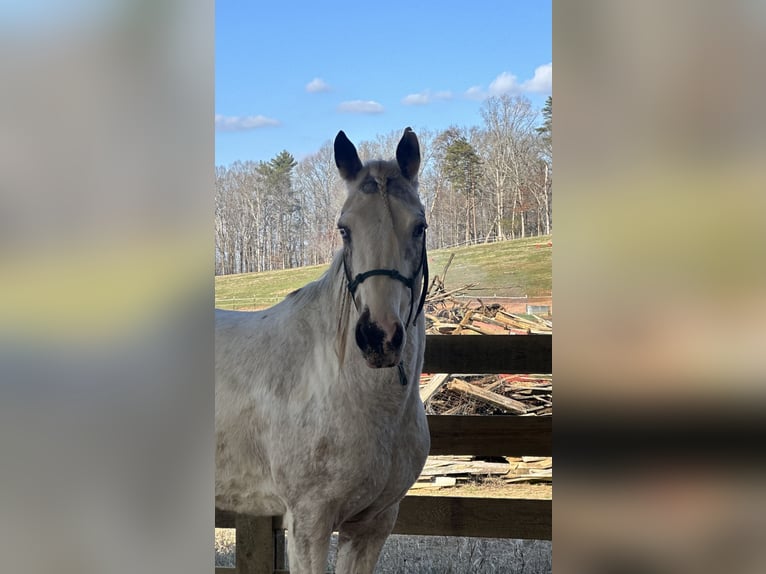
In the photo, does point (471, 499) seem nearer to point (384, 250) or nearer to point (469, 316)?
point (384, 250)

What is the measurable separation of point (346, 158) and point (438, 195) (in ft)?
6.18

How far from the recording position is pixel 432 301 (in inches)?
114

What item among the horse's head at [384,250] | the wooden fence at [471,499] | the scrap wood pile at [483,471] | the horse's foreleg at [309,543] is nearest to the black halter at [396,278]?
the horse's head at [384,250]

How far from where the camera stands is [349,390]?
43.7 inches

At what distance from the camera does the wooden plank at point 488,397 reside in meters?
2.88

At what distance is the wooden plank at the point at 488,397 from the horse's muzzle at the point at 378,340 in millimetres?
1901

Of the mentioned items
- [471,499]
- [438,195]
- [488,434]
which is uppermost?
[438,195]
